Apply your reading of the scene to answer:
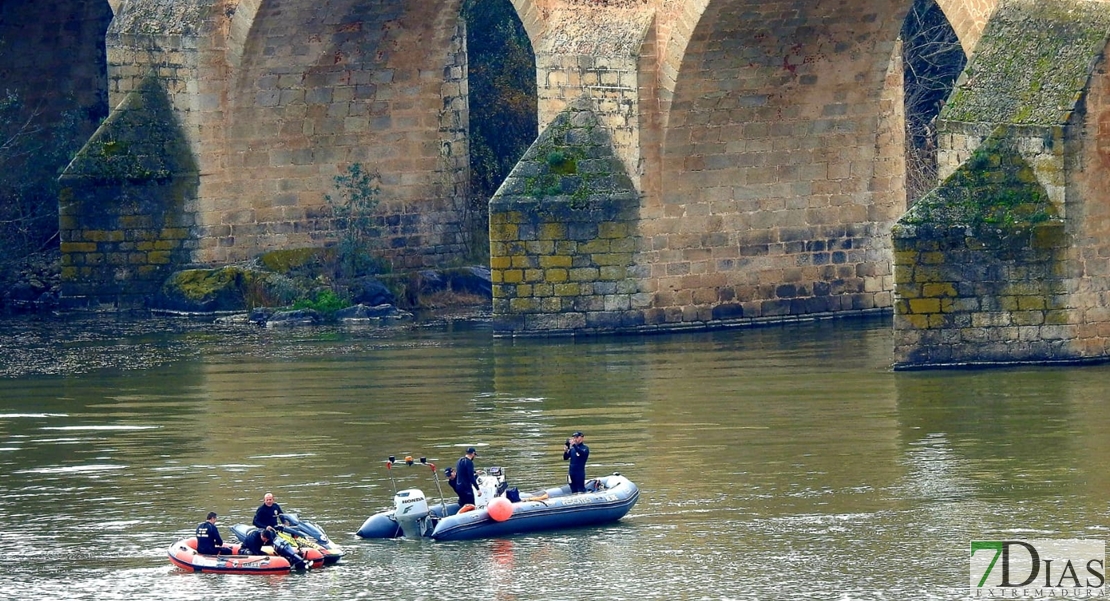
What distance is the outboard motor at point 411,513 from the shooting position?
778 inches

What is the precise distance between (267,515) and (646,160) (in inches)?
Answer: 461

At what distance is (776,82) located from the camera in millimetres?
30000

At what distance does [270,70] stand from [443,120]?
296 cm

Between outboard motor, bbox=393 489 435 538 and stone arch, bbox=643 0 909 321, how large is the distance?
33.8 ft

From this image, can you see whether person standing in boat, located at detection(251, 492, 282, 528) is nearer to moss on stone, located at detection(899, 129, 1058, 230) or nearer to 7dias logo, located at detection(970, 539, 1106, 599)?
7dias logo, located at detection(970, 539, 1106, 599)

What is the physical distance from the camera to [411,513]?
64.9 ft

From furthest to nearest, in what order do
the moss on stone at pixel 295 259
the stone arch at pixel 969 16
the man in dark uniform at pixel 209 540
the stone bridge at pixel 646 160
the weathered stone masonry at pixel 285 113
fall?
the moss on stone at pixel 295 259 → the weathered stone masonry at pixel 285 113 → the stone arch at pixel 969 16 → the stone bridge at pixel 646 160 → the man in dark uniform at pixel 209 540

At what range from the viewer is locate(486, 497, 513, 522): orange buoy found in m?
19.7

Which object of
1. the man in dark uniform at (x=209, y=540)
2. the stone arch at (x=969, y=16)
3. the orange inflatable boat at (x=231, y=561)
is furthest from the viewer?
the stone arch at (x=969, y=16)

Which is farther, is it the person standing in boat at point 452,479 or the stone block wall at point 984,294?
the stone block wall at point 984,294

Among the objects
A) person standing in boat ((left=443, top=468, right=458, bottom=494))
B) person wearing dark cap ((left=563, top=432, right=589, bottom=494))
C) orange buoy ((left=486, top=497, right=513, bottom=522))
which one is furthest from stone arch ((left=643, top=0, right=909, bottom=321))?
orange buoy ((left=486, top=497, right=513, bottom=522))

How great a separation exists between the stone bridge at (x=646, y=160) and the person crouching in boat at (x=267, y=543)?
9.39 metres

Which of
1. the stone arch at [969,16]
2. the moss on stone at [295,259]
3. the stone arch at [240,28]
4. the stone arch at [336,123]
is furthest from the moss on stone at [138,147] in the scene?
the stone arch at [969,16]

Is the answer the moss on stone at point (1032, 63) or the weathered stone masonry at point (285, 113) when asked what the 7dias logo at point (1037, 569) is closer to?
the moss on stone at point (1032, 63)
